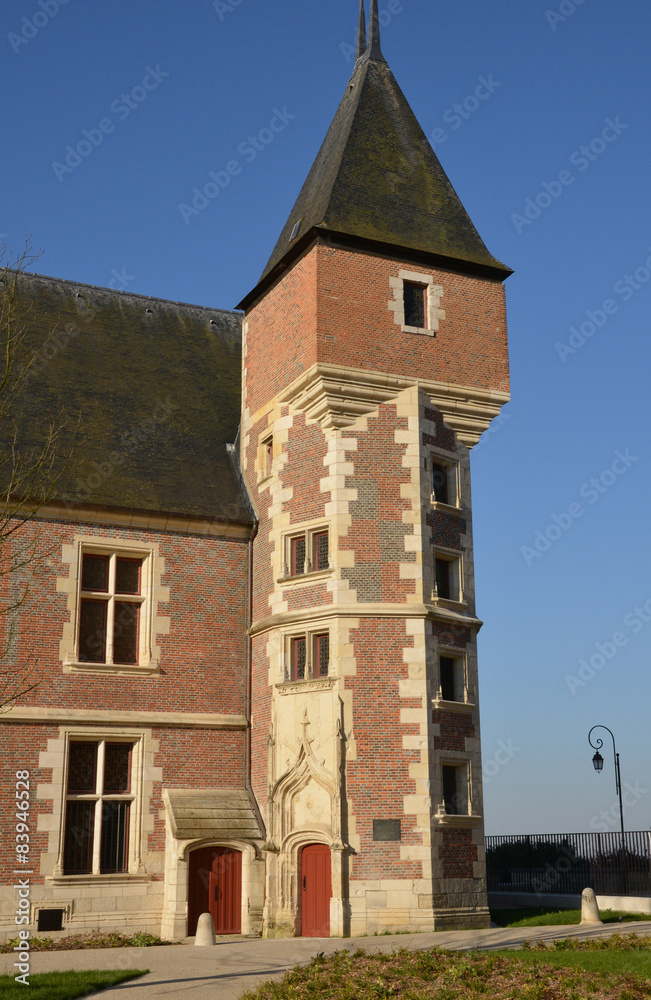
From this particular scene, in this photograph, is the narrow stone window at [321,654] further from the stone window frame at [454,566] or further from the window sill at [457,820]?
the window sill at [457,820]

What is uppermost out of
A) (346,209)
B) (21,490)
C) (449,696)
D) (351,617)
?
(346,209)

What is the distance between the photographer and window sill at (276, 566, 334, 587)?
62.9 feet

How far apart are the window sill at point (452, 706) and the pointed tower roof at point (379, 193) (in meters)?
9.17

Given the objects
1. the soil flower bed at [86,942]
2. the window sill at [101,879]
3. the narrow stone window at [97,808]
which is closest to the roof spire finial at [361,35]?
the narrow stone window at [97,808]

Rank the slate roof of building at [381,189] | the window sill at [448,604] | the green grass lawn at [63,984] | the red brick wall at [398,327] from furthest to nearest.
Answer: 1. the slate roof of building at [381,189]
2. the red brick wall at [398,327]
3. the window sill at [448,604]
4. the green grass lawn at [63,984]

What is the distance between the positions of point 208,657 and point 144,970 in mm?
7976

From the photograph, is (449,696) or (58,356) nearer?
(449,696)

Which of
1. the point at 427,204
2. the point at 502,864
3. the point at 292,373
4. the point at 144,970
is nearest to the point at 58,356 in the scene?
the point at 292,373

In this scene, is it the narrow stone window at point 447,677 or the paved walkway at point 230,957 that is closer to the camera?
the paved walkway at point 230,957

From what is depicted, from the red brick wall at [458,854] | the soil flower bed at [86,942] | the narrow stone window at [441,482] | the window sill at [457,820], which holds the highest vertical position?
the narrow stone window at [441,482]

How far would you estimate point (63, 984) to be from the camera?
39.8ft

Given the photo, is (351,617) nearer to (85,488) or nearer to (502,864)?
(85,488)

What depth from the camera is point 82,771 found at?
755 inches

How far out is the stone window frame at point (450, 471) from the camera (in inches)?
798
